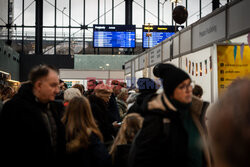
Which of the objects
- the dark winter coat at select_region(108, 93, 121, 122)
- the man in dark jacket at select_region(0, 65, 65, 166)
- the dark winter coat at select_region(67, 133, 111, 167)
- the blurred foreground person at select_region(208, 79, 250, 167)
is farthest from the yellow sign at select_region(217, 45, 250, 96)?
the blurred foreground person at select_region(208, 79, 250, 167)

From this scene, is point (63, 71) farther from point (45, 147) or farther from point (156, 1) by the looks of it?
point (45, 147)

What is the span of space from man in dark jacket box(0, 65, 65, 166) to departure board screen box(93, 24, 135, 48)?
15538 millimetres

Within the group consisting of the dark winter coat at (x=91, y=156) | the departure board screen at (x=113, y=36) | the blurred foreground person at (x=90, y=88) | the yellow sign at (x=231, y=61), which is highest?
the departure board screen at (x=113, y=36)

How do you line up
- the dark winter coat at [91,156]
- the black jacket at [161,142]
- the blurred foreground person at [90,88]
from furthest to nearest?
the blurred foreground person at [90,88]
the dark winter coat at [91,156]
the black jacket at [161,142]

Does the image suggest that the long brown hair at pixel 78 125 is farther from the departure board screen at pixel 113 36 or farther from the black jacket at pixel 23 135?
the departure board screen at pixel 113 36

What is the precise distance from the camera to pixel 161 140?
1.93 m

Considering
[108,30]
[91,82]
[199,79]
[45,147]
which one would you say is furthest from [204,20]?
[108,30]

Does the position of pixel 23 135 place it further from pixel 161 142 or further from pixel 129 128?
pixel 129 128

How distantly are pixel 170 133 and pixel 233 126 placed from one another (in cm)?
132

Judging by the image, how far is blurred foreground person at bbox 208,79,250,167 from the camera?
0.63 meters

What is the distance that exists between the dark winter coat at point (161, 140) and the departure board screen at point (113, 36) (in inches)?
635

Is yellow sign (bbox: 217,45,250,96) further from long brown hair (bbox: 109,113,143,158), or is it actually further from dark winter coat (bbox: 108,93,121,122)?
long brown hair (bbox: 109,113,143,158)

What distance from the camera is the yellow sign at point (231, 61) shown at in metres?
5.19

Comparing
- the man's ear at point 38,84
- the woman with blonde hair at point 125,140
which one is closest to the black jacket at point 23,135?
the man's ear at point 38,84
